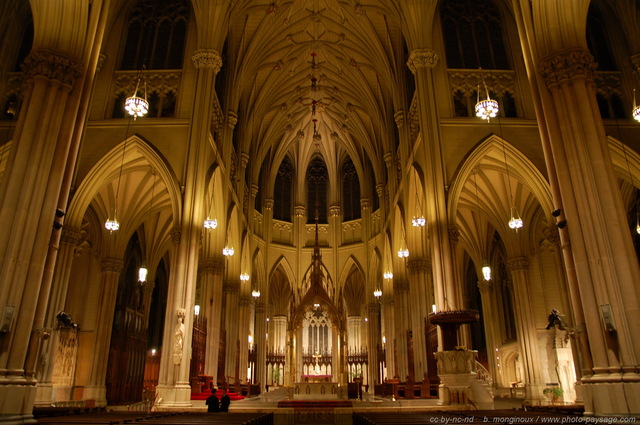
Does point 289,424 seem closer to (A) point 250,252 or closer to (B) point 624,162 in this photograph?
(B) point 624,162

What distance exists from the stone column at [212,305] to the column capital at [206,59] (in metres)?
8.67

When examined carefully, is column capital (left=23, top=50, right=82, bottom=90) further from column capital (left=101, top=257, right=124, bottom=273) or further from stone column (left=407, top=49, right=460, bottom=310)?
column capital (left=101, top=257, right=124, bottom=273)

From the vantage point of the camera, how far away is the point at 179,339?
15789 millimetres

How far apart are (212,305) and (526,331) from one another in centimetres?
1434

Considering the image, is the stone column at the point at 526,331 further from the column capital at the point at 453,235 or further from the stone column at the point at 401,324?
the column capital at the point at 453,235

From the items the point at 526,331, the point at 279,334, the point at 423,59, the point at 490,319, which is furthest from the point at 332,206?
the point at 423,59

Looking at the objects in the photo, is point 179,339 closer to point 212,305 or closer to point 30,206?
point 212,305

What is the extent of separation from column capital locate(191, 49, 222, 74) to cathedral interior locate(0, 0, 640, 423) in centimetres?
10

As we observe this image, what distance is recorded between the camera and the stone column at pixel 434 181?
53.8 feet

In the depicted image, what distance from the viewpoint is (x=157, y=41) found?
21422 mm

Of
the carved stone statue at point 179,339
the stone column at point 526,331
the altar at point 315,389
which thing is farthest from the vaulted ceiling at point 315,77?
the altar at point 315,389

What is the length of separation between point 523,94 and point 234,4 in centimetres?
1297

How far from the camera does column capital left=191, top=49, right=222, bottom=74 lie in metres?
19.6

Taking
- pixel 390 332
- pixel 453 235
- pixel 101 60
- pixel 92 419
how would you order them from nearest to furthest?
1. pixel 92 419
2. pixel 453 235
3. pixel 101 60
4. pixel 390 332
